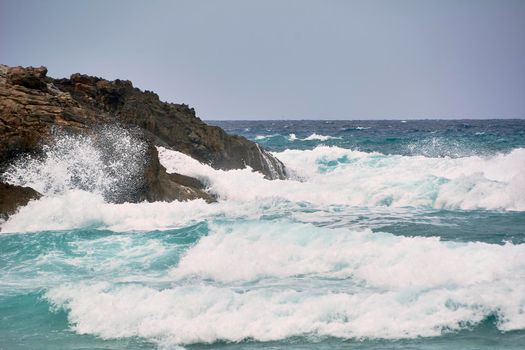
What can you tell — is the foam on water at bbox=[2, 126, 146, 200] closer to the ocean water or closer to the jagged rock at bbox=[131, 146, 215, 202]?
the ocean water

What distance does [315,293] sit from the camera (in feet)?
31.9

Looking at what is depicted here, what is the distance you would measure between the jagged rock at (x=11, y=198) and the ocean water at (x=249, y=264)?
0.66ft

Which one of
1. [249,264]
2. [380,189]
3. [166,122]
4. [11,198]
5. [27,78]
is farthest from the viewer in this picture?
[166,122]

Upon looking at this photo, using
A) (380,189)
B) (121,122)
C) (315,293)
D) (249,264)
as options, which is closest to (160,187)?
(121,122)

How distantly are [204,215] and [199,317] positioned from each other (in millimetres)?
8562

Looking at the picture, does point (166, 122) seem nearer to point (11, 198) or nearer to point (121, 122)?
point (121, 122)

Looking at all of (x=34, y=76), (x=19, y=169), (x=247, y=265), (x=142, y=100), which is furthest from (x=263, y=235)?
(x=142, y=100)

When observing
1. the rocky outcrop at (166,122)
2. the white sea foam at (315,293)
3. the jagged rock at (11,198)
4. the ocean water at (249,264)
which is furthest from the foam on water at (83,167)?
the white sea foam at (315,293)

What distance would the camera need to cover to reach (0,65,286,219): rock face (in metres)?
17.2

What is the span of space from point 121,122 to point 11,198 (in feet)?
14.6

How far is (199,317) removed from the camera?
884 centimetres

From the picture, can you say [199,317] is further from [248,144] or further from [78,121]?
[248,144]

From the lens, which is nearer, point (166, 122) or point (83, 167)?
point (83, 167)

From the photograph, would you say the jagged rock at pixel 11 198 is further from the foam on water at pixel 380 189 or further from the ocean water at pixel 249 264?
the foam on water at pixel 380 189
